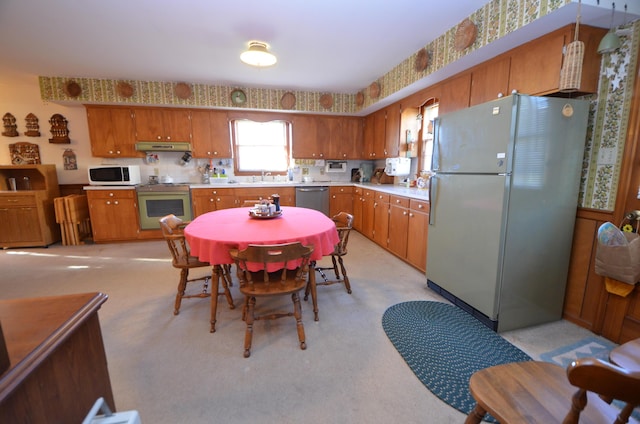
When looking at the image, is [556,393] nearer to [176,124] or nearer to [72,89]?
[176,124]

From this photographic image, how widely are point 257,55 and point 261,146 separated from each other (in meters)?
2.76

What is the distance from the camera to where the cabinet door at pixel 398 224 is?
12.0 feet

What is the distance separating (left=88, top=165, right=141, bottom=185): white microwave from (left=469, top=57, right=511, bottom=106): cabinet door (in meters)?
5.06

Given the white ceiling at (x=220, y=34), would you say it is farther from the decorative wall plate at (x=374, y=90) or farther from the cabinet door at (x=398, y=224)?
the cabinet door at (x=398, y=224)

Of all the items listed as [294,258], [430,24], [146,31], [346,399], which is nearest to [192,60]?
[146,31]

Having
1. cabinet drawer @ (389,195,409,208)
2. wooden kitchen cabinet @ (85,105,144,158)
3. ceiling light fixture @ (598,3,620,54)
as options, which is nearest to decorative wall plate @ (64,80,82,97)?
wooden kitchen cabinet @ (85,105,144,158)

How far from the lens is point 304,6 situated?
2404 millimetres

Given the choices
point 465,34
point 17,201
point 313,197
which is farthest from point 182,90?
point 465,34

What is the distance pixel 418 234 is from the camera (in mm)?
3359

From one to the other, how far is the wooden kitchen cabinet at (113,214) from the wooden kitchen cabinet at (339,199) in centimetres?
338

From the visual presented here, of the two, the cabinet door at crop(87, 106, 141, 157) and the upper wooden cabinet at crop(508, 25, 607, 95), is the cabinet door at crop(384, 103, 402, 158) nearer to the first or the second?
the upper wooden cabinet at crop(508, 25, 607, 95)

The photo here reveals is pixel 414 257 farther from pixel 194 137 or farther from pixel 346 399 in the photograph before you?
pixel 194 137

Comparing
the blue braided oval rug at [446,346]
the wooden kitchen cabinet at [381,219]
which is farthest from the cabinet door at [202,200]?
the blue braided oval rug at [446,346]

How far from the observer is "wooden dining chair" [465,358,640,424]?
2.32ft
